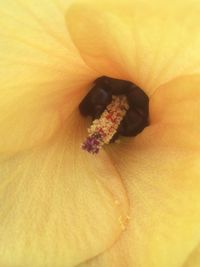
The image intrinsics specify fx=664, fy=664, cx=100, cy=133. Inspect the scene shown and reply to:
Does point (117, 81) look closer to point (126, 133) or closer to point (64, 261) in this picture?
point (126, 133)

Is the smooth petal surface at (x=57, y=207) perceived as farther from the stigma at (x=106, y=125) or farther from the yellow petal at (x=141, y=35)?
the yellow petal at (x=141, y=35)

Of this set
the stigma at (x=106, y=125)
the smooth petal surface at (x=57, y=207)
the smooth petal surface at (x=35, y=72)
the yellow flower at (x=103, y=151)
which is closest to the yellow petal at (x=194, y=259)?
the yellow flower at (x=103, y=151)

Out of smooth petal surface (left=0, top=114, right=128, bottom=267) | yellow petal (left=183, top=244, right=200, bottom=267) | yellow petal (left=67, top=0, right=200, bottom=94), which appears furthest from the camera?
smooth petal surface (left=0, top=114, right=128, bottom=267)

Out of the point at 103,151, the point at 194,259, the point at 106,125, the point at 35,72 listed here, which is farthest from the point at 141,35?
the point at 194,259

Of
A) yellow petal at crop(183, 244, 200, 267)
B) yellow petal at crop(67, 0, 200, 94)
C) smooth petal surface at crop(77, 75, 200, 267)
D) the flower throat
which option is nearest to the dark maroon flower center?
the flower throat

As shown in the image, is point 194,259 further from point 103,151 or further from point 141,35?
point 141,35

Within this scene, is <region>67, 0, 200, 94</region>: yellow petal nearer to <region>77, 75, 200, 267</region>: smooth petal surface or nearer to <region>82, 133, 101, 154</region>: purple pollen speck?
<region>77, 75, 200, 267</region>: smooth petal surface
